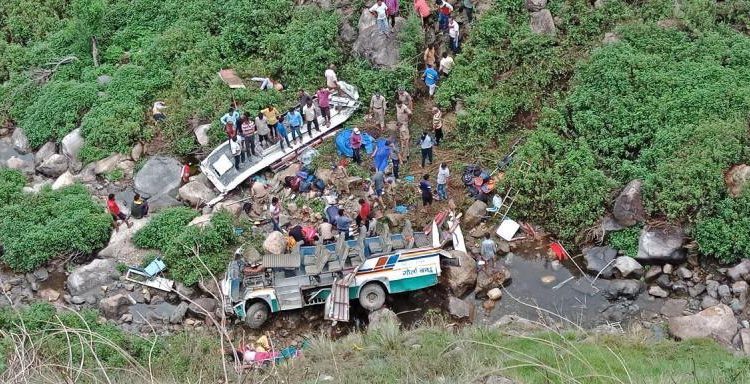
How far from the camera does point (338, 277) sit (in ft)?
45.7

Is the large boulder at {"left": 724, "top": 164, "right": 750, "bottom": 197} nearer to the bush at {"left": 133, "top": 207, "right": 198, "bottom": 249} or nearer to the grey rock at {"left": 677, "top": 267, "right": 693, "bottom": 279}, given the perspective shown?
the grey rock at {"left": 677, "top": 267, "right": 693, "bottom": 279}

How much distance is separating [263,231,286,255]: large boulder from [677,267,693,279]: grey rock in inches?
297

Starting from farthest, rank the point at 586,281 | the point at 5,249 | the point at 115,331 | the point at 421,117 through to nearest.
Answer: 1. the point at 421,117
2. the point at 5,249
3. the point at 586,281
4. the point at 115,331

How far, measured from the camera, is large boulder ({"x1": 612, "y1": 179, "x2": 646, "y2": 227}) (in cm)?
1495

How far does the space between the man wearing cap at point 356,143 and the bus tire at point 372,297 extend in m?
3.92

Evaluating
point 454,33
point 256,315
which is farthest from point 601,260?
point 454,33

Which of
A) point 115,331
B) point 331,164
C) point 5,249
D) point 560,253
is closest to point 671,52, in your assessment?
point 560,253

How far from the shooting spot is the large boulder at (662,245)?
14.5m

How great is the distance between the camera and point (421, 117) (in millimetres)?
18297

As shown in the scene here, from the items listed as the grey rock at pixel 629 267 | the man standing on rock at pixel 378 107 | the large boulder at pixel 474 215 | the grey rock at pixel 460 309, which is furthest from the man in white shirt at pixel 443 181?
the grey rock at pixel 629 267

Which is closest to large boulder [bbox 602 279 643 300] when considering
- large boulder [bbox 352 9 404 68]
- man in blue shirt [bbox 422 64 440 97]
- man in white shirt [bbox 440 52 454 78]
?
man in blue shirt [bbox 422 64 440 97]

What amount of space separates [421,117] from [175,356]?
8471mm

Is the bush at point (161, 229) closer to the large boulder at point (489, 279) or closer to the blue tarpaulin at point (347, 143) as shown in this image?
the blue tarpaulin at point (347, 143)

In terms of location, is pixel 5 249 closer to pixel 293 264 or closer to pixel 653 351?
pixel 293 264
